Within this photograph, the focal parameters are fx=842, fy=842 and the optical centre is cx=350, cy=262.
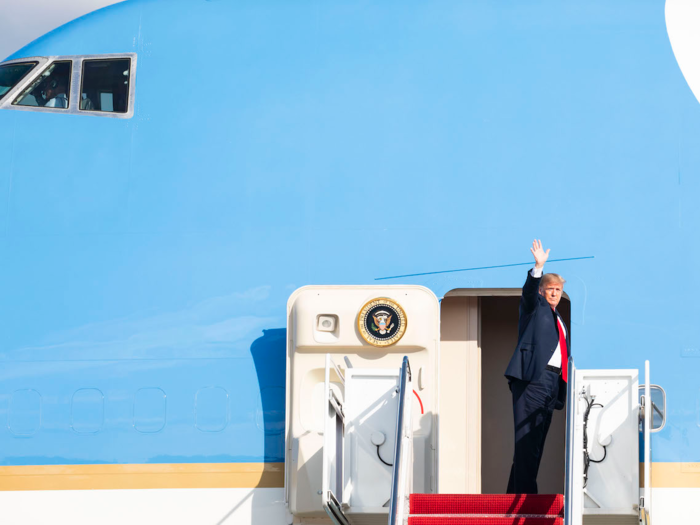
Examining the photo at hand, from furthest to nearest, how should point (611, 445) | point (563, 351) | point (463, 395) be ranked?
1. point (463, 395)
2. point (563, 351)
3. point (611, 445)

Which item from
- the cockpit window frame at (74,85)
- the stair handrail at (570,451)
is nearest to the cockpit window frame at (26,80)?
the cockpit window frame at (74,85)

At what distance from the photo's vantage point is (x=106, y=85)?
681 centimetres

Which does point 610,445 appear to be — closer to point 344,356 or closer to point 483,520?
point 483,520

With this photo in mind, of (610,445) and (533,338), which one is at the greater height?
(533,338)

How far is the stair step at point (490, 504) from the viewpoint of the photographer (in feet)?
16.3

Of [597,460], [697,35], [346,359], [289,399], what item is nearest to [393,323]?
[346,359]

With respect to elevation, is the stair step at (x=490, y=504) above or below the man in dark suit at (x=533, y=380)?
below

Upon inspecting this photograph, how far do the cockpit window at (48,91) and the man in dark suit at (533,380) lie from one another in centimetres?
398

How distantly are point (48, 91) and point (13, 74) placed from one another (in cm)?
35

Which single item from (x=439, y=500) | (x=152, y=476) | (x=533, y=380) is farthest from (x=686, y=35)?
(x=152, y=476)

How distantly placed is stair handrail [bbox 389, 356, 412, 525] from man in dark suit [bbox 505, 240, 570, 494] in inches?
36.2

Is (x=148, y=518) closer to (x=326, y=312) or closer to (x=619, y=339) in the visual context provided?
(x=326, y=312)

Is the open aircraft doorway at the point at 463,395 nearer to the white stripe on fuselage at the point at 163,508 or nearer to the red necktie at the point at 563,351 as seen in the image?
the red necktie at the point at 563,351

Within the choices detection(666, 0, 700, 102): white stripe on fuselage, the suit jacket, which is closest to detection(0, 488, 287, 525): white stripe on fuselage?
the suit jacket
